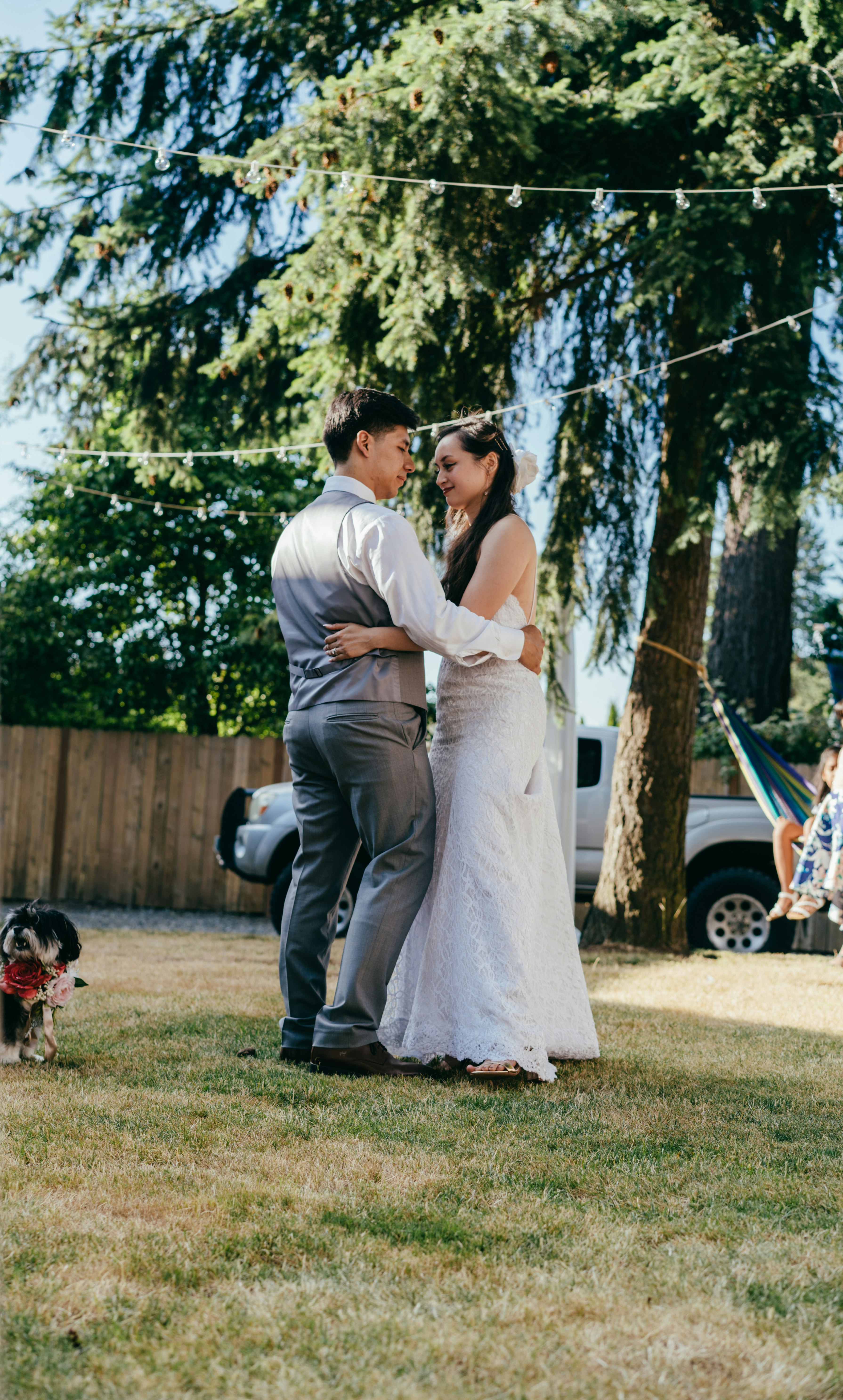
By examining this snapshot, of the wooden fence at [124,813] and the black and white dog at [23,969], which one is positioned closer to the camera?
the black and white dog at [23,969]

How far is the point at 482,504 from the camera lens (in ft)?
11.8

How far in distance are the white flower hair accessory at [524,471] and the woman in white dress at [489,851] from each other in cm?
1

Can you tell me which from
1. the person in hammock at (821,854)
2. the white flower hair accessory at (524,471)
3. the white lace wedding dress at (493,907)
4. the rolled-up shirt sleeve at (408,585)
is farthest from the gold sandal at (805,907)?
the rolled-up shirt sleeve at (408,585)

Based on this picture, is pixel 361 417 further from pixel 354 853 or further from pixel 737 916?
pixel 737 916

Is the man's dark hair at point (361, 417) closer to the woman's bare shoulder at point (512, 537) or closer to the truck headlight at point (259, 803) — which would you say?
the woman's bare shoulder at point (512, 537)

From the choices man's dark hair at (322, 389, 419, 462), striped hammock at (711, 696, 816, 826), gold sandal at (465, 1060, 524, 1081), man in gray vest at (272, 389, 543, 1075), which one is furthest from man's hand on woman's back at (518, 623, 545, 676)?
striped hammock at (711, 696, 816, 826)

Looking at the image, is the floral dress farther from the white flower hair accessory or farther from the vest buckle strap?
the vest buckle strap

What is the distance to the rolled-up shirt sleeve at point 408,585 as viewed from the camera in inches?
124

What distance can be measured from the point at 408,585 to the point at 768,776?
16.9ft

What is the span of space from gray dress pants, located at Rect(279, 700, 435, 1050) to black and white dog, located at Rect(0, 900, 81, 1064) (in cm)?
64

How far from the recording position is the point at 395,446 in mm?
3445

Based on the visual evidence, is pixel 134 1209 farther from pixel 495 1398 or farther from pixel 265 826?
pixel 265 826

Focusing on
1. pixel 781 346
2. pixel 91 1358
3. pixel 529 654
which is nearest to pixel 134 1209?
pixel 91 1358

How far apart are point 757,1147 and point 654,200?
19.5 ft
